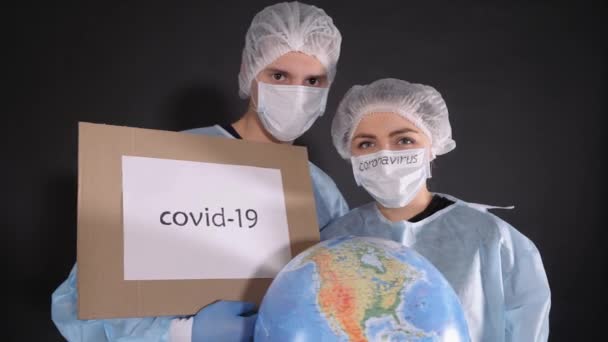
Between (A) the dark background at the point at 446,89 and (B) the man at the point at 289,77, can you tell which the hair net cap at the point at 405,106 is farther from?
(A) the dark background at the point at 446,89

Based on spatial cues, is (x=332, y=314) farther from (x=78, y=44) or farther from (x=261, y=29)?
(x=78, y=44)

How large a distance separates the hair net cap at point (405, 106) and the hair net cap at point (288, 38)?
27 cm

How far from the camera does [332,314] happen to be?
1112 mm

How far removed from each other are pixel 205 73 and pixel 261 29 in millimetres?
591

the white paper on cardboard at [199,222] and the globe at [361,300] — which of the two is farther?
the white paper on cardboard at [199,222]

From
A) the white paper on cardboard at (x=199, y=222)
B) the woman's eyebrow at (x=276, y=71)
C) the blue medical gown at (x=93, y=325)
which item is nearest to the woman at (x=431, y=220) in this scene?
the woman's eyebrow at (x=276, y=71)

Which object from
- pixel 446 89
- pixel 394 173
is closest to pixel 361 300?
pixel 394 173

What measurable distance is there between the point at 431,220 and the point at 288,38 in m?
0.78

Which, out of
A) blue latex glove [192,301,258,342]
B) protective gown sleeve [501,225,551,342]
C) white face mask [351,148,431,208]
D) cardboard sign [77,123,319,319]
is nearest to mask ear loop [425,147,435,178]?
white face mask [351,148,431,208]

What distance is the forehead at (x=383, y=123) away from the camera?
1784 millimetres

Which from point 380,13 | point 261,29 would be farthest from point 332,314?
point 380,13

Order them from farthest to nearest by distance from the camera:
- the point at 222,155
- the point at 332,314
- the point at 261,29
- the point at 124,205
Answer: the point at 261,29 → the point at 222,155 → the point at 124,205 → the point at 332,314

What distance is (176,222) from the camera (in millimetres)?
1437

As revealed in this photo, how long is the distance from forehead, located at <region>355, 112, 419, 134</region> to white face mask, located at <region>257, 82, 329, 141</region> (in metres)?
0.25
